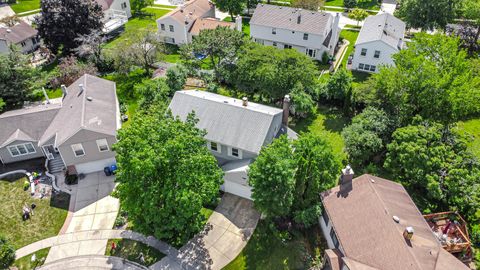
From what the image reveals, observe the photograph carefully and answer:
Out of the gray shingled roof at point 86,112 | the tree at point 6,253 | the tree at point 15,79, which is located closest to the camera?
the tree at point 6,253

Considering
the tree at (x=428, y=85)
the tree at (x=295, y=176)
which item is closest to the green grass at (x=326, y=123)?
the tree at (x=428, y=85)

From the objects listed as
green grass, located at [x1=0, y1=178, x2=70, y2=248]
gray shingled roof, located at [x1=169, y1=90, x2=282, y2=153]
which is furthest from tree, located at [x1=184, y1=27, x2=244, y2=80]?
green grass, located at [x1=0, y1=178, x2=70, y2=248]

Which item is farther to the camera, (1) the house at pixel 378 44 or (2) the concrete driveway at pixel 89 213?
(1) the house at pixel 378 44

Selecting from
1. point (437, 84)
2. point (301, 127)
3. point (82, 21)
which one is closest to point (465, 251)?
point (437, 84)

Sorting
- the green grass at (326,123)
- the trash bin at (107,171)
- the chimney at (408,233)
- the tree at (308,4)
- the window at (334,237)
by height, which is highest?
the tree at (308,4)

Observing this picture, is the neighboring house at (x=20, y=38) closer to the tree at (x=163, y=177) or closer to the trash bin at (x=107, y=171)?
the trash bin at (x=107, y=171)

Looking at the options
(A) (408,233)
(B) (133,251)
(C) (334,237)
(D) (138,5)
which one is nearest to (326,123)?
(C) (334,237)
